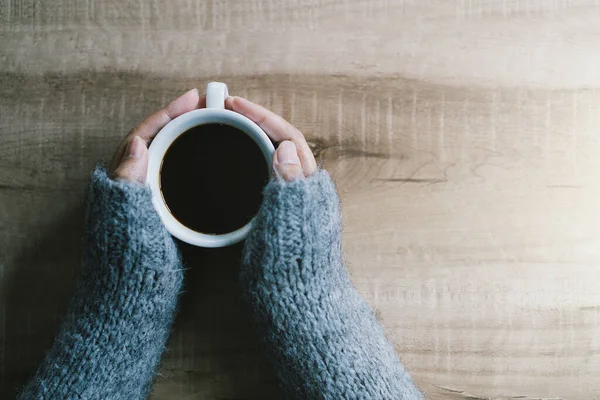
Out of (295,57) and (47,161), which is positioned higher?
(295,57)

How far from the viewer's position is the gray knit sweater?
0.61m

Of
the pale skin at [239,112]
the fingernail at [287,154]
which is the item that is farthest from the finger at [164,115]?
the fingernail at [287,154]

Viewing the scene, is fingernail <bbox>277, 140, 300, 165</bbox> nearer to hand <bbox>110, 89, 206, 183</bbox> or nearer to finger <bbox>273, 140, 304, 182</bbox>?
finger <bbox>273, 140, 304, 182</bbox>

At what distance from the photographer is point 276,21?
0.69 m

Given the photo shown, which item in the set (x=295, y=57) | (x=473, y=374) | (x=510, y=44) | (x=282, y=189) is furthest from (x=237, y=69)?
(x=473, y=374)

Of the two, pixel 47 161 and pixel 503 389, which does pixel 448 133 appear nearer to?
pixel 503 389

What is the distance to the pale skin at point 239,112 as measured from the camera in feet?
1.99

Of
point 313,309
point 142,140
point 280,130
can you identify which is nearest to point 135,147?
point 142,140

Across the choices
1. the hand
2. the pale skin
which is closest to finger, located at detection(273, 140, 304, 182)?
the pale skin

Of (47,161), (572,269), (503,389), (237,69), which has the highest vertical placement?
(237,69)

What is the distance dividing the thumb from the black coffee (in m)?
0.02

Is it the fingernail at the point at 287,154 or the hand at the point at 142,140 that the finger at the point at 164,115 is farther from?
the fingernail at the point at 287,154

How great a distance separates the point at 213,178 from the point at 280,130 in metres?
0.09

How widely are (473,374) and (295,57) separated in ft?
1.39
